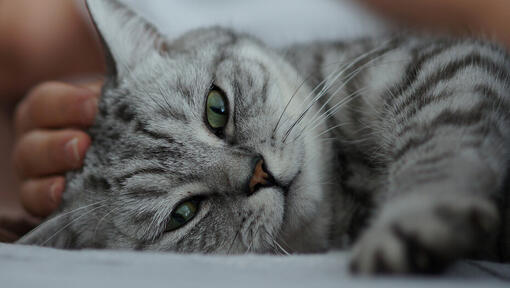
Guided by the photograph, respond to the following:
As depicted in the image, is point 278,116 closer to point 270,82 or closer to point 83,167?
point 270,82

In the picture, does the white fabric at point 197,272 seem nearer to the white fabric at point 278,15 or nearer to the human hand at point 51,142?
the human hand at point 51,142

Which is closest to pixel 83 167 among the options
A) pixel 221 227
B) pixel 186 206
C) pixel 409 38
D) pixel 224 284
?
pixel 186 206

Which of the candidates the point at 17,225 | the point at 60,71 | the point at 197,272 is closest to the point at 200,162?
the point at 197,272

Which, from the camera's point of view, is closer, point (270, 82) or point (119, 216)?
point (119, 216)

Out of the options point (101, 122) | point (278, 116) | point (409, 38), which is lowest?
point (101, 122)

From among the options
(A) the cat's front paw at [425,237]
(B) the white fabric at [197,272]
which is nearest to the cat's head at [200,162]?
(B) the white fabric at [197,272]

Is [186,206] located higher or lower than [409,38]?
lower
